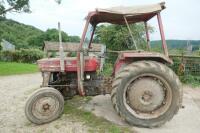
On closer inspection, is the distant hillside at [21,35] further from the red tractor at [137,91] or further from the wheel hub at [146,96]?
the wheel hub at [146,96]

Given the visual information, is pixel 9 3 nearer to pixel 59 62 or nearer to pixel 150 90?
pixel 59 62

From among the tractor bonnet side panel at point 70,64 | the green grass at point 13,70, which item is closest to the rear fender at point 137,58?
the tractor bonnet side panel at point 70,64

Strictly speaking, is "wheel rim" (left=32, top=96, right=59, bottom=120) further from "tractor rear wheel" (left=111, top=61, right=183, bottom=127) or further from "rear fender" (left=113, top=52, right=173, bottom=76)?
"rear fender" (left=113, top=52, right=173, bottom=76)

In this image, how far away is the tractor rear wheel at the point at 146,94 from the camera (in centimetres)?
512

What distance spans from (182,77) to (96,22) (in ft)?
20.5

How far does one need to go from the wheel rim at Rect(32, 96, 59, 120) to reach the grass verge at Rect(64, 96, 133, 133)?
0.45 meters

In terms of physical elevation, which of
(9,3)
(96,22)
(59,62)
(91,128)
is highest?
(9,3)

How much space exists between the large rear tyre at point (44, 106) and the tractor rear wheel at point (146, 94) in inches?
45.8

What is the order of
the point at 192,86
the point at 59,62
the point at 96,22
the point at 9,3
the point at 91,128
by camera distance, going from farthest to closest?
the point at 9,3 → the point at 192,86 → the point at 96,22 → the point at 59,62 → the point at 91,128

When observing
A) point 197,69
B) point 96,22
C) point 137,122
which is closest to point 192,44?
point 197,69

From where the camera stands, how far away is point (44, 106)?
5.37 m

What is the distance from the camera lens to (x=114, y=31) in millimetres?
11859

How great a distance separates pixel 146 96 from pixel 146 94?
4cm

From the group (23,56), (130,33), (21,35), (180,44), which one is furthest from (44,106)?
(21,35)
